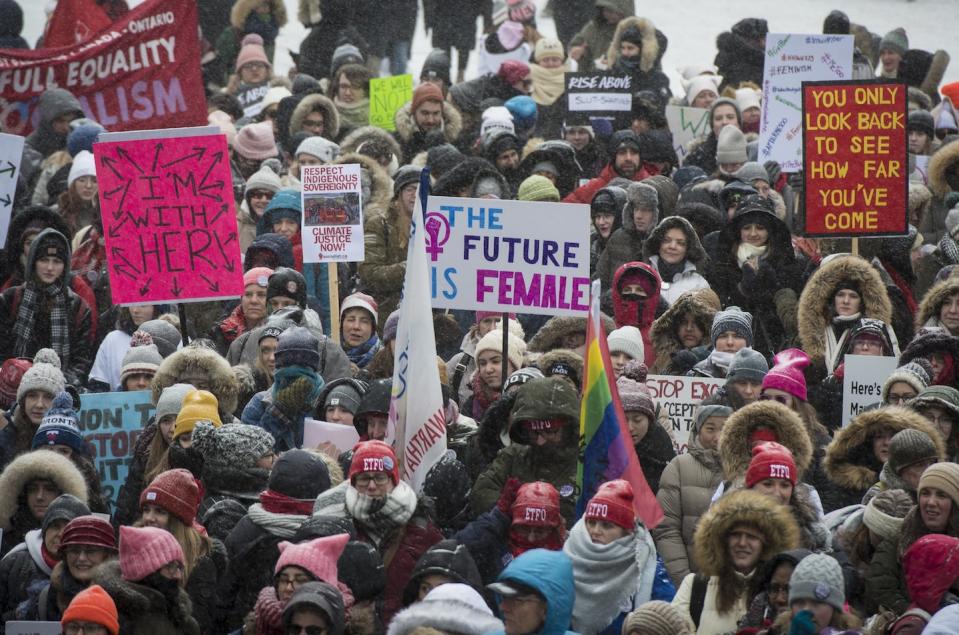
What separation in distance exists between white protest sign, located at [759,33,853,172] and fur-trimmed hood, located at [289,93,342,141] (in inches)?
143

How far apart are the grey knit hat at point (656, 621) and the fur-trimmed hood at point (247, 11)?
13.7m

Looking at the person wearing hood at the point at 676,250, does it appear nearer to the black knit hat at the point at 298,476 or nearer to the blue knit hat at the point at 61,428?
the blue knit hat at the point at 61,428

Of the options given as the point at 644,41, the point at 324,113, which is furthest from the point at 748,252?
the point at 644,41

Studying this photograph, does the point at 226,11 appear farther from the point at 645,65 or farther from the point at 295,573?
the point at 295,573

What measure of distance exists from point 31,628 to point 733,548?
2728mm

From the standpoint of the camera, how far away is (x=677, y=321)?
34.6 feet

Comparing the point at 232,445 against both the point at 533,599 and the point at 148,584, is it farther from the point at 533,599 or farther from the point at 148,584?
the point at 533,599

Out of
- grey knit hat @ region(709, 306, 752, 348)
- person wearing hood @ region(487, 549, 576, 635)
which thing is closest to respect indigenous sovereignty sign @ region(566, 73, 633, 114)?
grey knit hat @ region(709, 306, 752, 348)

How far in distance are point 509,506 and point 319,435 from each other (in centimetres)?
148

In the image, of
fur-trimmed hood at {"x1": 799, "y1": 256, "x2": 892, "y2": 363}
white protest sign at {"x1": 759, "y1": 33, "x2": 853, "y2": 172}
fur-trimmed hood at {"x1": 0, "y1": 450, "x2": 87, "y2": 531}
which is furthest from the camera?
white protest sign at {"x1": 759, "y1": 33, "x2": 853, "y2": 172}

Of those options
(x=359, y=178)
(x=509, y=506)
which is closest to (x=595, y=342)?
(x=509, y=506)

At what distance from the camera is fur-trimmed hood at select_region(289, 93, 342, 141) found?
15.7 metres

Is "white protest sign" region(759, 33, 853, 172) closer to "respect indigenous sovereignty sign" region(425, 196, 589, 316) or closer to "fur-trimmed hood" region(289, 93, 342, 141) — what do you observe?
"fur-trimmed hood" region(289, 93, 342, 141)

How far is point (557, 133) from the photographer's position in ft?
57.0
